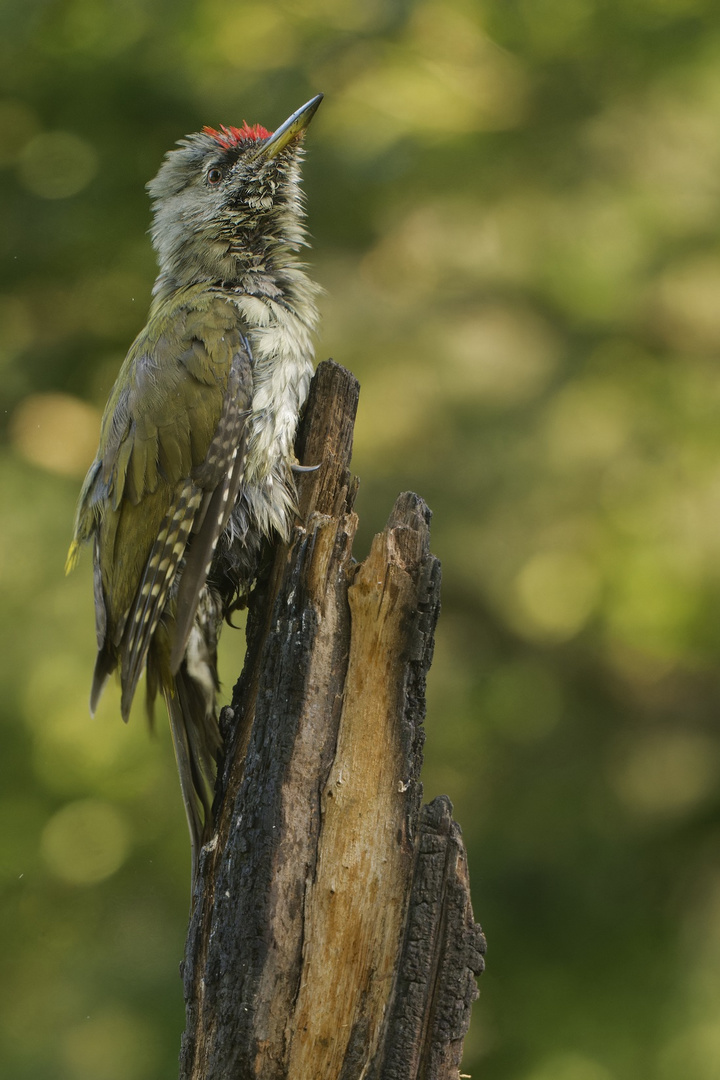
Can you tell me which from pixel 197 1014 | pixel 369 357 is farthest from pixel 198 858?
pixel 369 357

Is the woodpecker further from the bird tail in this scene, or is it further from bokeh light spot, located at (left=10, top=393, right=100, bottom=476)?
bokeh light spot, located at (left=10, top=393, right=100, bottom=476)

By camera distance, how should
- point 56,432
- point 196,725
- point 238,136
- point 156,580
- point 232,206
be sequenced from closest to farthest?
point 156,580
point 196,725
point 232,206
point 238,136
point 56,432

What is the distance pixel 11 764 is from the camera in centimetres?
434

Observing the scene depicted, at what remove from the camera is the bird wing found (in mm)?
2535

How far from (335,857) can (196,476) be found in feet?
3.20

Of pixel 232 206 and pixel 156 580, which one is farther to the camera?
pixel 232 206

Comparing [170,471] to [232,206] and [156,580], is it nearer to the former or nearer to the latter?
[156,580]

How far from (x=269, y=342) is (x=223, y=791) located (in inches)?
43.0

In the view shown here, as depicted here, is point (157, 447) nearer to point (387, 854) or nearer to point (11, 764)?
point (387, 854)

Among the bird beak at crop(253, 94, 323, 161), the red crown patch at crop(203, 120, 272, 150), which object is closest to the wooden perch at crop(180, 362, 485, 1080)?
A: the bird beak at crop(253, 94, 323, 161)

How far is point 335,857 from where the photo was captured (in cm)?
208

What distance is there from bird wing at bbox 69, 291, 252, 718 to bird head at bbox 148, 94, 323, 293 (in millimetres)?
267

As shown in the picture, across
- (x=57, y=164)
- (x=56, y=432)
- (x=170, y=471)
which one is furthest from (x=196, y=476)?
(x=57, y=164)

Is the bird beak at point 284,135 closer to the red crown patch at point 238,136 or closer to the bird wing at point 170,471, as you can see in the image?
the red crown patch at point 238,136
